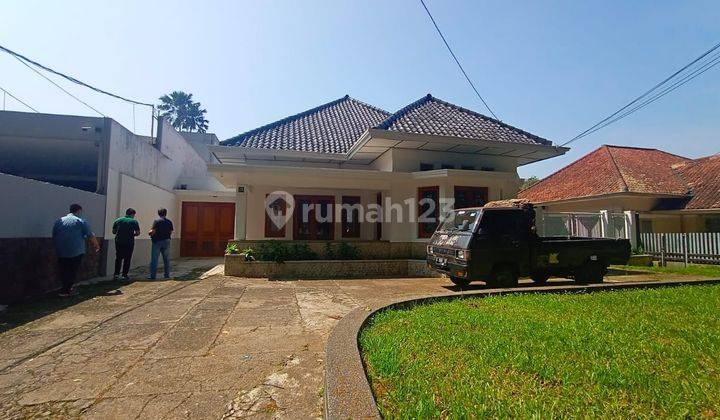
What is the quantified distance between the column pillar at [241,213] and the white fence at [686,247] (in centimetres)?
1484

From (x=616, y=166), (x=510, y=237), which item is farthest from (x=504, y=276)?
(x=616, y=166)

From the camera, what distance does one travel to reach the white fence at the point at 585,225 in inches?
476

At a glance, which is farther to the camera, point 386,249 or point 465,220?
point 386,249

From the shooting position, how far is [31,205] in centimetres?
629

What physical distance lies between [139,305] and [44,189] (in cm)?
336

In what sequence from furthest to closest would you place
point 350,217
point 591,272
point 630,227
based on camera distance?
point 630,227 → point 350,217 → point 591,272

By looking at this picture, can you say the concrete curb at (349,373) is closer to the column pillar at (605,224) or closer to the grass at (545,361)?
the grass at (545,361)

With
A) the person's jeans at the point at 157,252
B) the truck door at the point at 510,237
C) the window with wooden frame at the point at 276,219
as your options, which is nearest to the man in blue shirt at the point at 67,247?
the person's jeans at the point at 157,252

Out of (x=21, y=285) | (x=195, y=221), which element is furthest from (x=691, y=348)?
(x=195, y=221)

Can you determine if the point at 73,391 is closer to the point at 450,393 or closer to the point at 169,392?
the point at 169,392

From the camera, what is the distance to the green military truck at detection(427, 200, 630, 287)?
281 inches

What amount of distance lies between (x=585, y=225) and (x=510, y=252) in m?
7.34

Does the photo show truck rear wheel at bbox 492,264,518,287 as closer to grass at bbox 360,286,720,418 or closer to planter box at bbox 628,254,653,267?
grass at bbox 360,286,720,418

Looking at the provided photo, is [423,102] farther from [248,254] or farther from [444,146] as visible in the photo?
[248,254]
